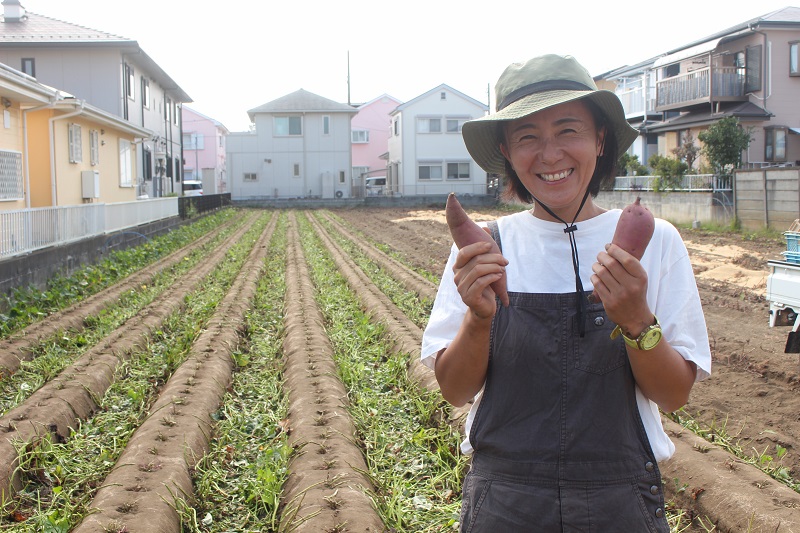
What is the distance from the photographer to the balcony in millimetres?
28375

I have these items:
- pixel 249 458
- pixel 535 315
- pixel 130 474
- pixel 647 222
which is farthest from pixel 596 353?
pixel 249 458

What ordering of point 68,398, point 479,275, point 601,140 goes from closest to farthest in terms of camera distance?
point 479,275 < point 601,140 < point 68,398

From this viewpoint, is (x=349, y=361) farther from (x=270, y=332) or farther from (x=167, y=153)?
(x=167, y=153)

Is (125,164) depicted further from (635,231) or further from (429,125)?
(429,125)

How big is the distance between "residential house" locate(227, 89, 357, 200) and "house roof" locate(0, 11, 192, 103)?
828 inches

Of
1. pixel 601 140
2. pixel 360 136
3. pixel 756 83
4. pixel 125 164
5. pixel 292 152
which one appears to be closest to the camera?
pixel 601 140

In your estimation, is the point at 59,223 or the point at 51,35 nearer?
the point at 59,223

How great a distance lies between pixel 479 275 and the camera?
5.92 feet

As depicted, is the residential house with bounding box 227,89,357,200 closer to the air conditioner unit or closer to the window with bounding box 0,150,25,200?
the air conditioner unit

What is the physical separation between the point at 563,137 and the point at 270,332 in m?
8.02

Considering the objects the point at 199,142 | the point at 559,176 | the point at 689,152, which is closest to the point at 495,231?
the point at 559,176

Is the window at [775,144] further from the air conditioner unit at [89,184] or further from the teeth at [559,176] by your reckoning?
the teeth at [559,176]

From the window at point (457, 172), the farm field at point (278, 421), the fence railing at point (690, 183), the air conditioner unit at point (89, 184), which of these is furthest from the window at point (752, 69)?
the air conditioner unit at point (89, 184)

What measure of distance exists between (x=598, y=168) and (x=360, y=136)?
217 feet
